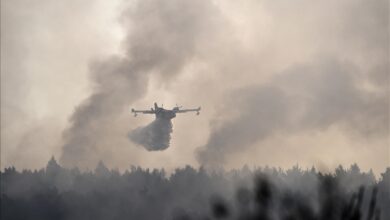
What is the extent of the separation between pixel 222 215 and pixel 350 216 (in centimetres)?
11189

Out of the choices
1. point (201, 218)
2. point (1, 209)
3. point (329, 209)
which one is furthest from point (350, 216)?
point (1, 209)

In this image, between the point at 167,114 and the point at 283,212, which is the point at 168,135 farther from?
the point at 283,212

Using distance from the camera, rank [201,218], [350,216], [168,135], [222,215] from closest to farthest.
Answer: [350,216], [222,215], [168,135], [201,218]

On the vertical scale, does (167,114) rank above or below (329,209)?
above

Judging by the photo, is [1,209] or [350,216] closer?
[350,216]

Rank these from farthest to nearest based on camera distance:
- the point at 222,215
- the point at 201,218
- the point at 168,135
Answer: the point at 201,218 → the point at 168,135 → the point at 222,215

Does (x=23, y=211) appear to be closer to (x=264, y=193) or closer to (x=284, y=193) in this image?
(x=284, y=193)

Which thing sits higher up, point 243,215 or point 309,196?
point 309,196

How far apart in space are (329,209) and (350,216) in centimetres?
1136

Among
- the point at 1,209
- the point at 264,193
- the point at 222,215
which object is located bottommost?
the point at 264,193

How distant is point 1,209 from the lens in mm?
192625

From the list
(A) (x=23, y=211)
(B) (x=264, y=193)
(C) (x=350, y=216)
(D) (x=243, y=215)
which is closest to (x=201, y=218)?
(D) (x=243, y=215)

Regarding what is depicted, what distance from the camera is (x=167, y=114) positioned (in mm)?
161500

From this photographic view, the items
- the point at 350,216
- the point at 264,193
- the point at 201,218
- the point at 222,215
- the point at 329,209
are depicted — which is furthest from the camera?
the point at 201,218
